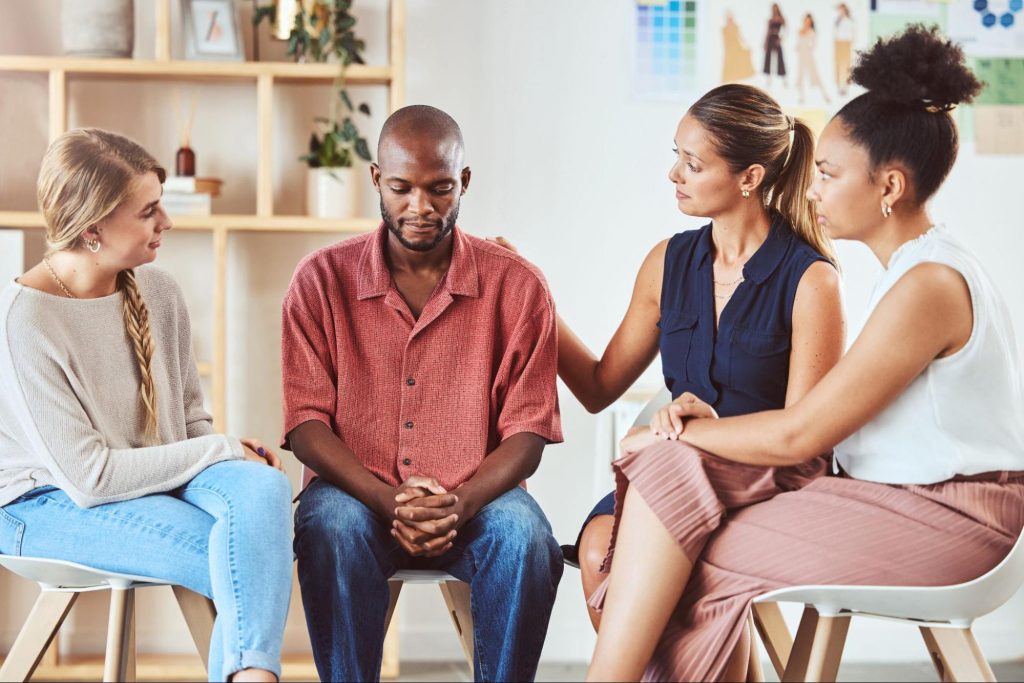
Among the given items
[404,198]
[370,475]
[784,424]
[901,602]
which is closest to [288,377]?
[370,475]

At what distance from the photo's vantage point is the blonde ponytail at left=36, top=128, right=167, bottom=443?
1.79 meters

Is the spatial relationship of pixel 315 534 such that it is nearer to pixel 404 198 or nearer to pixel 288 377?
pixel 288 377

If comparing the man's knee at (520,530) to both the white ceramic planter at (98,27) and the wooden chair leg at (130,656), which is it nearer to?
the wooden chair leg at (130,656)

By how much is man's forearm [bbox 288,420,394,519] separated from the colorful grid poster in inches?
57.1

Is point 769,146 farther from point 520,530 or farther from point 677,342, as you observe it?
point 520,530

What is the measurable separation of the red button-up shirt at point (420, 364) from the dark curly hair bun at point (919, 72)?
0.70 m

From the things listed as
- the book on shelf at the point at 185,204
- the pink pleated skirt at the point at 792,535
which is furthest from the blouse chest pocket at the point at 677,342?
the book on shelf at the point at 185,204

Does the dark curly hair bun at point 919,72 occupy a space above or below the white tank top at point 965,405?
above

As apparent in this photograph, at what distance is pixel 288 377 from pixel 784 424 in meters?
0.88

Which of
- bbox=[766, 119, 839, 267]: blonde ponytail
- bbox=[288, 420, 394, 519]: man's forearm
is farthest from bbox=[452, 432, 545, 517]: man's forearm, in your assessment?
bbox=[766, 119, 839, 267]: blonde ponytail

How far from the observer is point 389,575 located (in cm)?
183

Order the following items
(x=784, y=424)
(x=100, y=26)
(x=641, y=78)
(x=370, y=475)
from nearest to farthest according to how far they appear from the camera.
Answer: (x=784, y=424)
(x=370, y=475)
(x=100, y=26)
(x=641, y=78)

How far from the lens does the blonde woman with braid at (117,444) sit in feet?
5.29

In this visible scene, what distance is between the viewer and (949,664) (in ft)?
5.04
